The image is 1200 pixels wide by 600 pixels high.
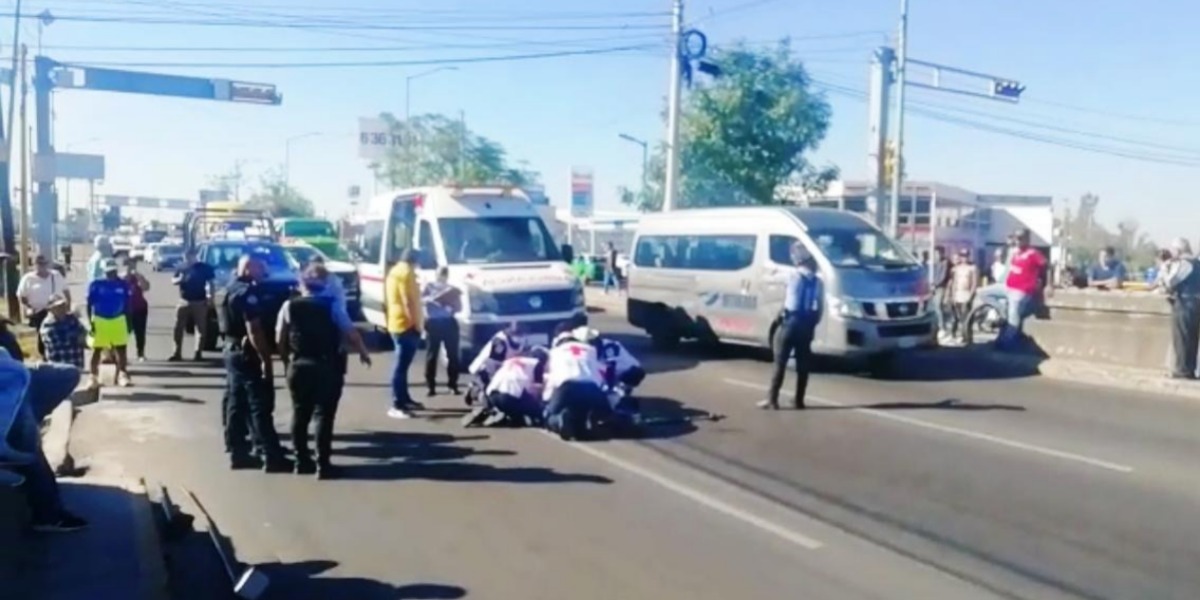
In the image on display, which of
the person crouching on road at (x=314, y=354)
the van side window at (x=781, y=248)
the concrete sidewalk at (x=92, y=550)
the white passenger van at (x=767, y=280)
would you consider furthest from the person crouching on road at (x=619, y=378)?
the van side window at (x=781, y=248)

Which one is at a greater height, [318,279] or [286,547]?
[318,279]

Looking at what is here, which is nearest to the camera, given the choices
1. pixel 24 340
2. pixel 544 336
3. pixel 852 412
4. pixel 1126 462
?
pixel 1126 462

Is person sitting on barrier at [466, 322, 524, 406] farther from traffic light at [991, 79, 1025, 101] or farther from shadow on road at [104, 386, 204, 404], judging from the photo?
traffic light at [991, 79, 1025, 101]

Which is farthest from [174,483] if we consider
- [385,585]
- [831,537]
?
[831,537]

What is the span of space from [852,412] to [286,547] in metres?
7.39

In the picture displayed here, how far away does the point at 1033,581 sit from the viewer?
679 cm

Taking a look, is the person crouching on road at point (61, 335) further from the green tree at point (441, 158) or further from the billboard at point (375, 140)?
the billboard at point (375, 140)

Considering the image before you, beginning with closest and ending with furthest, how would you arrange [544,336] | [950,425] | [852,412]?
[950,425], [852,412], [544,336]

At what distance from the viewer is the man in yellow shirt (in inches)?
493

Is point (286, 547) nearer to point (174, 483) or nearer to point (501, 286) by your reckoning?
point (174, 483)

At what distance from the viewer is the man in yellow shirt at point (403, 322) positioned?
12.5 metres

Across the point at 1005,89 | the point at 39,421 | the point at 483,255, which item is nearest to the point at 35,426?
the point at 39,421

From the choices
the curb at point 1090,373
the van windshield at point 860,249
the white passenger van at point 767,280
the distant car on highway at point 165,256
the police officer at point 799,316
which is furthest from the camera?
the distant car on highway at point 165,256

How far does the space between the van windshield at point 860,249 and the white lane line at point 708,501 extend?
714cm
